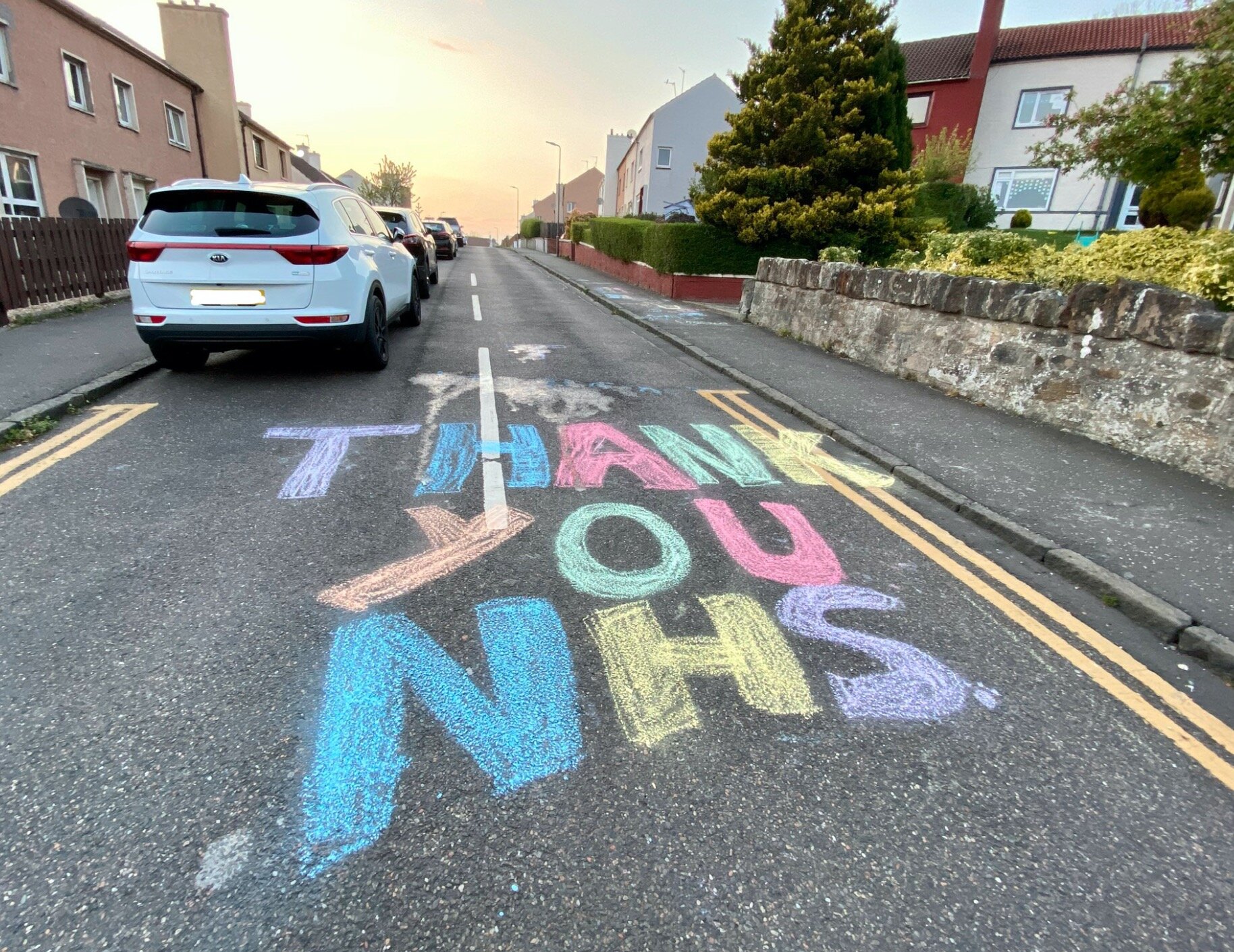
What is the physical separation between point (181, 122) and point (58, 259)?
17143mm

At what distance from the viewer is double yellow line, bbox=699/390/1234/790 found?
2609mm

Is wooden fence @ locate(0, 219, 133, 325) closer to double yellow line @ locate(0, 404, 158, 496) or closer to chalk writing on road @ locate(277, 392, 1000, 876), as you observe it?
double yellow line @ locate(0, 404, 158, 496)

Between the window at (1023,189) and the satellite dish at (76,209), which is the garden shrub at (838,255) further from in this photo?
the window at (1023,189)

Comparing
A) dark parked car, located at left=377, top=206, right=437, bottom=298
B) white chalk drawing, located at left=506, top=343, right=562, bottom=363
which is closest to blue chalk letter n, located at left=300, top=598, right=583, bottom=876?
white chalk drawing, located at left=506, top=343, right=562, bottom=363

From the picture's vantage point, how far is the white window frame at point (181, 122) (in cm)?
2219

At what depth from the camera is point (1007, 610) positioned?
3.43 m

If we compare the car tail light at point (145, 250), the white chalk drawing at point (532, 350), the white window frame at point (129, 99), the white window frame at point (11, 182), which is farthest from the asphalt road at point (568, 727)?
the white window frame at point (129, 99)

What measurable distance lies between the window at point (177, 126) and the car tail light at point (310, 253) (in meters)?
21.9

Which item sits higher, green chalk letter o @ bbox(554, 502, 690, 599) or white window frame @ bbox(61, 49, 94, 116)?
white window frame @ bbox(61, 49, 94, 116)

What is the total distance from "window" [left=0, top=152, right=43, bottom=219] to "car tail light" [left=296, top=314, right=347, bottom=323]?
1320cm

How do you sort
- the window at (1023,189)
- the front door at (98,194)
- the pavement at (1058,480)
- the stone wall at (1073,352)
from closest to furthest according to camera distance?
the pavement at (1058,480) < the stone wall at (1073,352) < the front door at (98,194) < the window at (1023,189)

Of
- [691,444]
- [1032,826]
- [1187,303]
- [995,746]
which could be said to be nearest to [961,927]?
[1032,826]

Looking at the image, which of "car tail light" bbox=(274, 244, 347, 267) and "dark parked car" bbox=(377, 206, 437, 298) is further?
"dark parked car" bbox=(377, 206, 437, 298)

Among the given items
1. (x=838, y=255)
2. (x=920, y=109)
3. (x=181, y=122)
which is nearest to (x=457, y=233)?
(x=181, y=122)
